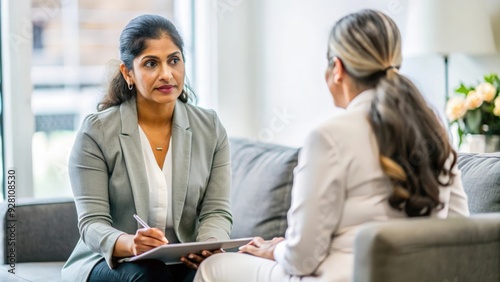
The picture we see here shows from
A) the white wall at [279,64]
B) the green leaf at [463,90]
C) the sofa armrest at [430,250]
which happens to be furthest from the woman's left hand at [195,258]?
the white wall at [279,64]

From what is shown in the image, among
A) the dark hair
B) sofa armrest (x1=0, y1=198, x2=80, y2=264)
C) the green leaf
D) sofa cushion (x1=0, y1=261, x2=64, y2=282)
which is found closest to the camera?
the dark hair

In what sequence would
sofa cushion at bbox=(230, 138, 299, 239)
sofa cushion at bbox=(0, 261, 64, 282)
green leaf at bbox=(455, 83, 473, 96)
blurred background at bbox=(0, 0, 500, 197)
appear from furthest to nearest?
blurred background at bbox=(0, 0, 500, 197)
green leaf at bbox=(455, 83, 473, 96)
sofa cushion at bbox=(230, 138, 299, 239)
sofa cushion at bbox=(0, 261, 64, 282)

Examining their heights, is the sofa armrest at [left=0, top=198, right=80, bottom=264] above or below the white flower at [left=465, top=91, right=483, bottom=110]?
below

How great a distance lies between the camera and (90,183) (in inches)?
96.5

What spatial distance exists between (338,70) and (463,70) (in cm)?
163

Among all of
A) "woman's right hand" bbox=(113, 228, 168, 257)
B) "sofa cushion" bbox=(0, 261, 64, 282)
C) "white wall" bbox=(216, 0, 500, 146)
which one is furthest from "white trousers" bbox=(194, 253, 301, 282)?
"white wall" bbox=(216, 0, 500, 146)

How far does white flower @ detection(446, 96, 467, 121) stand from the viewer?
301cm

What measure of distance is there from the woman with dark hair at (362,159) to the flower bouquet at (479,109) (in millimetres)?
1114

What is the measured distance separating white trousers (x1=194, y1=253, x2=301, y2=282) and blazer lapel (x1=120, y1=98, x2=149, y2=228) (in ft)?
1.30

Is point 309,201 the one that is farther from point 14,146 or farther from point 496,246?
point 14,146

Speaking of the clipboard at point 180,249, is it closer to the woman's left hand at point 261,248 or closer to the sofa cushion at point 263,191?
the woman's left hand at point 261,248

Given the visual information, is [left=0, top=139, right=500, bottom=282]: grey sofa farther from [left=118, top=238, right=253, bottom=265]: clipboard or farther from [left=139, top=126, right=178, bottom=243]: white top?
[left=118, top=238, right=253, bottom=265]: clipboard

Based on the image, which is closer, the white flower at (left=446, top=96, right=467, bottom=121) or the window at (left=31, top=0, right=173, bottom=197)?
the white flower at (left=446, top=96, right=467, bottom=121)

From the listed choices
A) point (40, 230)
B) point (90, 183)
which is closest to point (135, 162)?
point (90, 183)
